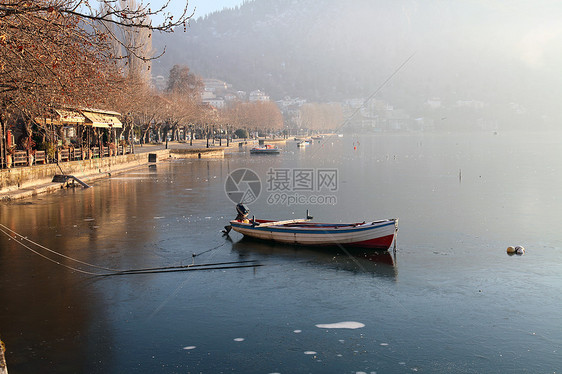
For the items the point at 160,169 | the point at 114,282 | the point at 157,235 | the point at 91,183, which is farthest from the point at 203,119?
the point at 114,282

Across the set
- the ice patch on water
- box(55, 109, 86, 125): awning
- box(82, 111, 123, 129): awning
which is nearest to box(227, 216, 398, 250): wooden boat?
the ice patch on water

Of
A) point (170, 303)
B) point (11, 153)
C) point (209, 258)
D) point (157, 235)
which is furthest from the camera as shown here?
point (11, 153)

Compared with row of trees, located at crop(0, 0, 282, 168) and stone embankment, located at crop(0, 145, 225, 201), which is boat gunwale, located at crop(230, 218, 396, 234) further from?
stone embankment, located at crop(0, 145, 225, 201)

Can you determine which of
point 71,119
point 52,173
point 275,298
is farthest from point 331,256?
point 71,119

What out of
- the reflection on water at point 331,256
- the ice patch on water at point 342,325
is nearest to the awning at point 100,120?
the reflection on water at point 331,256

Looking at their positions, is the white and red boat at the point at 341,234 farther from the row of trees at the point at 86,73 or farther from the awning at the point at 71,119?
the awning at the point at 71,119

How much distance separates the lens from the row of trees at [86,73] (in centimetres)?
1217

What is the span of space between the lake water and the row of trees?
17.6 feet

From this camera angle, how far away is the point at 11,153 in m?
36.5

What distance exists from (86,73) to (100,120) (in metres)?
35.4

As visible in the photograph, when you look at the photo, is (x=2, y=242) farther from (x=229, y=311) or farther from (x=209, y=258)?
(x=229, y=311)

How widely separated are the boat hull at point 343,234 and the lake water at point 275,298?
449mm

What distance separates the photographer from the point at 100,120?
176 feet

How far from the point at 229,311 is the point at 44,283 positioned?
595cm
